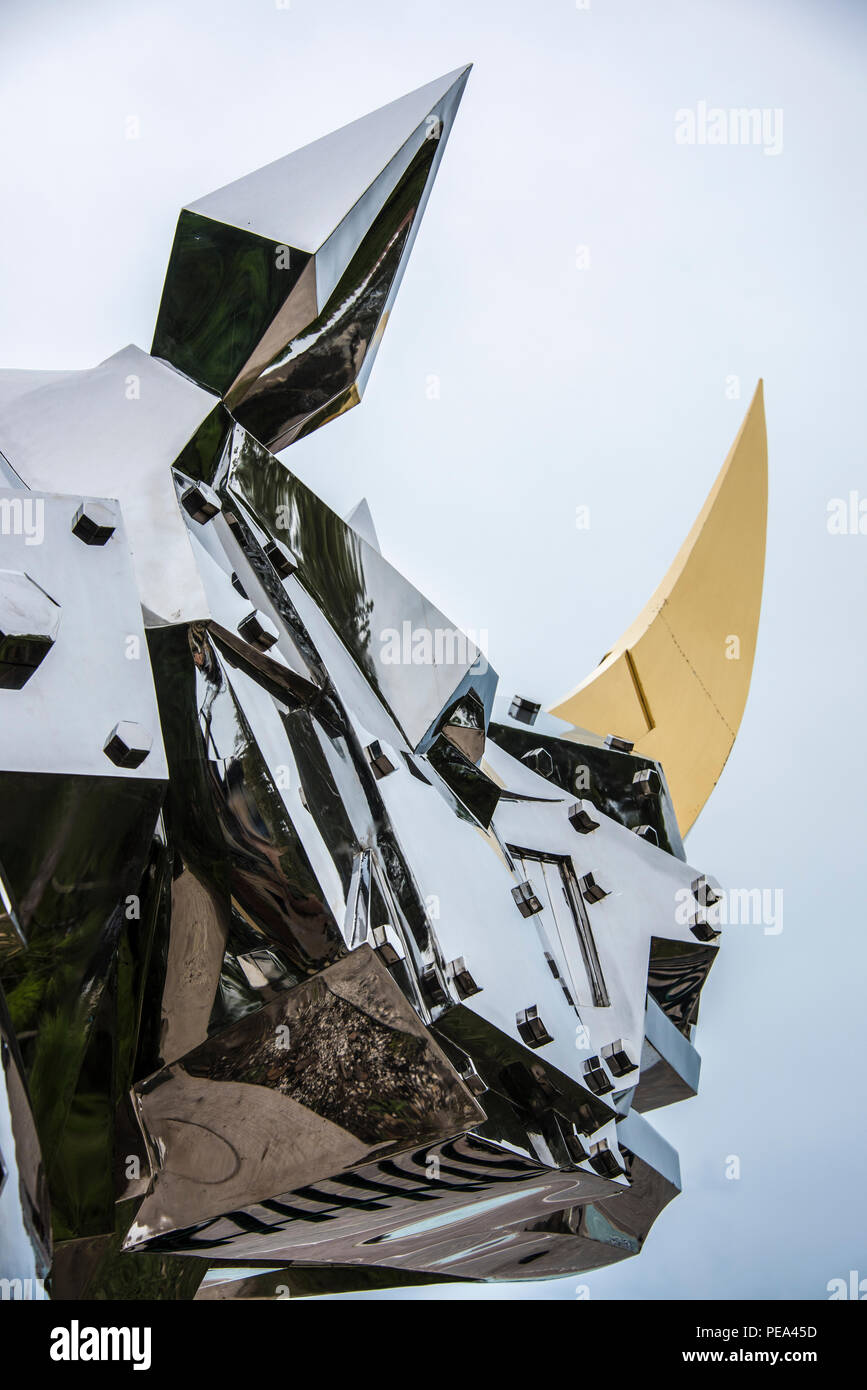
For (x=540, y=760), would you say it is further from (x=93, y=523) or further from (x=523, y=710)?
(x=93, y=523)

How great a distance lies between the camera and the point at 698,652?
5691 mm

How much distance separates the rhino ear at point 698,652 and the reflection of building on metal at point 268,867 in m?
1.41

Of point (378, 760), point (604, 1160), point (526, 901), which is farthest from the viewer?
point (526, 901)

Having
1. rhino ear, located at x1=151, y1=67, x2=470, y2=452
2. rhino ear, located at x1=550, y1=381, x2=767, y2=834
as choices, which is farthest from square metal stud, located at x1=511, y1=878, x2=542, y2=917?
rhino ear, located at x1=550, y1=381, x2=767, y2=834

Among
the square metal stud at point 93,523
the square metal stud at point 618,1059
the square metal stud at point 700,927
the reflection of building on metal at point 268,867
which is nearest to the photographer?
the reflection of building on metal at point 268,867

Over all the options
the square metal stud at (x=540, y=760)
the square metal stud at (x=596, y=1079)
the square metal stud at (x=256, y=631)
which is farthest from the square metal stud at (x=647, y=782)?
the square metal stud at (x=256, y=631)

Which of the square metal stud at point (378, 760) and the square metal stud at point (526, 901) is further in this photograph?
the square metal stud at point (526, 901)

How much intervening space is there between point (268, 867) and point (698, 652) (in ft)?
11.1

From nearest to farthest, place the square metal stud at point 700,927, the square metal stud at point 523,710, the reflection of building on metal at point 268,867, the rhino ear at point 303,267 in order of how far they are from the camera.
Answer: the reflection of building on metal at point 268,867
the rhino ear at point 303,267
the square metal stud at point 700,927
the square metal stud at point 523,710

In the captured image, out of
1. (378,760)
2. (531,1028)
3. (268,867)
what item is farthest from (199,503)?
(531,1028)

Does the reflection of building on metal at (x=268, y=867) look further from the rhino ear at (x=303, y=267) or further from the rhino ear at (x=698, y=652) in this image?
the rhino ear at (x=698, y=652)

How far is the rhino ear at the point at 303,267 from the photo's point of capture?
354cm

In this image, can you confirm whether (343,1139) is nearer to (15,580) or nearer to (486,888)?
(486,888)

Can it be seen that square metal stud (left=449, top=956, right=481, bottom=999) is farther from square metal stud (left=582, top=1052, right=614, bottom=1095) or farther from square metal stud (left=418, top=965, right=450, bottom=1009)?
square metal stud (left=582, top=1052, right=614, bottom=1095)
